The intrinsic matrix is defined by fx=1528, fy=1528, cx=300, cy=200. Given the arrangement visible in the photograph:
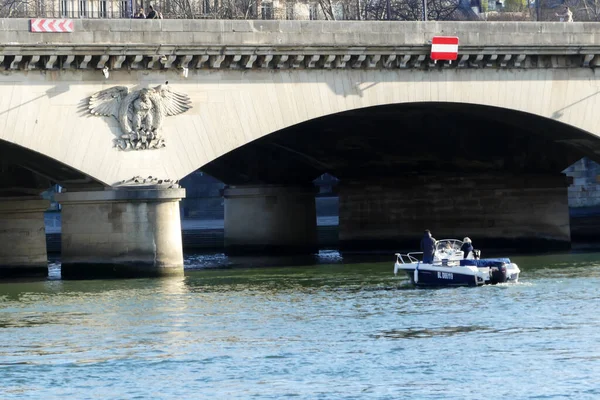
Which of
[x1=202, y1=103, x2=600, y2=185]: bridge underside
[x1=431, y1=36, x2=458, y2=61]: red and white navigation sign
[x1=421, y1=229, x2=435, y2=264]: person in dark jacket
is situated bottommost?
[x1=421, y1=229, x2=435, y2=264]: person in dark jacket

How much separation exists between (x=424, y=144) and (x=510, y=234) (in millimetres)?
5276

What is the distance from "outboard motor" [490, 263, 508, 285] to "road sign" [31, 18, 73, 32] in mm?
13173

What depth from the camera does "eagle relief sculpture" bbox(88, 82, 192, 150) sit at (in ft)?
141

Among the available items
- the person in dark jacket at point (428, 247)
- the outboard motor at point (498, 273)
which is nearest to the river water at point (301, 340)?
the outboard motor at point (498, 273)

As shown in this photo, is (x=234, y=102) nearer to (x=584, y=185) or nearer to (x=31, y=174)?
(x=31, y=174)

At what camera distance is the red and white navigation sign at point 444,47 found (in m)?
46.3

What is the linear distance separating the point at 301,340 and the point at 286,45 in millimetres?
15945

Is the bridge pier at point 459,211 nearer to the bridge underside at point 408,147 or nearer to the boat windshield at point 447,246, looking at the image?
the bridge underside at point 408,147

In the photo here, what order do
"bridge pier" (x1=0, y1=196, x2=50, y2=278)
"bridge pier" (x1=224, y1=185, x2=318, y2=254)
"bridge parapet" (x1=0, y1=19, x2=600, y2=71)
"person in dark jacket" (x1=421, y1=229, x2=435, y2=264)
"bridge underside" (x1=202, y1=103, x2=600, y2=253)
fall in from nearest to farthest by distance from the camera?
"person in dark jacket" (x1=421, y1=229, x2=435, y2=264) < "bridge parapet" (x1=0, y1=19, x2=600, y2=71) < "bridge pier" (x1=0, y1=196, x2=50, y2=278) < "bridge underside" (x1=202, y1=103, x2=600, y2=253) < "bridge pier" (x1=224, y1=185, x2=318, y2=254)

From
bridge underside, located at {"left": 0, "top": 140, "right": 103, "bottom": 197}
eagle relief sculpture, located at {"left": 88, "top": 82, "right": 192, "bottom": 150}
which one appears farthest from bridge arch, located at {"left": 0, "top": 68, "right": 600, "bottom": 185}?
bridge underside, located at {"left": 0, "top": 140, "right": 103, "bottom": 197}

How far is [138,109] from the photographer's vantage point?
142 feet

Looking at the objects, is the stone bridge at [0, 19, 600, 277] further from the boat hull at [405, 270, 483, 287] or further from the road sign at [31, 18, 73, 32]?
the boat hull at [405, 270, 483, 287]

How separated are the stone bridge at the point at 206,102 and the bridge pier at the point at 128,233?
0.13ft

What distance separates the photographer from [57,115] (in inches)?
1667
